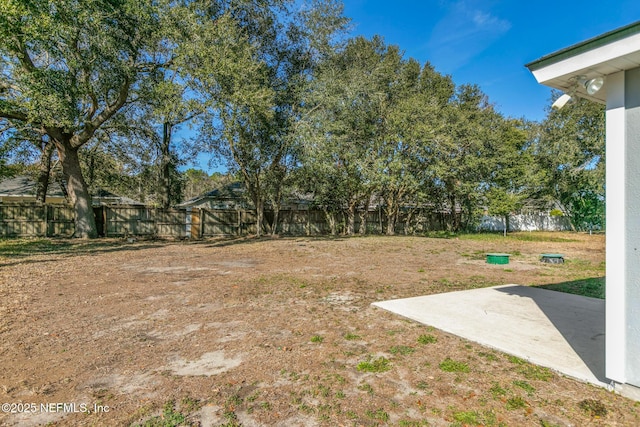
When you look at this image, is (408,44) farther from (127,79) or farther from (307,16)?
(127,79)

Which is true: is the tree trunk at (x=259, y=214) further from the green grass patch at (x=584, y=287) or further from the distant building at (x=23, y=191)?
the green grass patch at (x=584, y=287)

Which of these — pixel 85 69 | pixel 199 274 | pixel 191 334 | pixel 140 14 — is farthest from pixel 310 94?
pixel 191 334

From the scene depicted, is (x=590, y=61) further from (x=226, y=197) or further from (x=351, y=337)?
(x=226, y=197)

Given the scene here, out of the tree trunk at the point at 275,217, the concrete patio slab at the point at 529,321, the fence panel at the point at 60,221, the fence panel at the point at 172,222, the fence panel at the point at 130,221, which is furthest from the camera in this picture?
the tree trunk at the point at 275,217

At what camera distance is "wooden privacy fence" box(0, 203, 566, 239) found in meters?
14.4

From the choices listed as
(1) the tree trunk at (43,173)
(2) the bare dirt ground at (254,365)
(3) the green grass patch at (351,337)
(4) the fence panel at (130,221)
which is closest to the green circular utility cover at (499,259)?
(2) the bare dirt ground at (254,365)

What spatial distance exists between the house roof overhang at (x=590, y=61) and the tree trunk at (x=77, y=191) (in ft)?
50.3

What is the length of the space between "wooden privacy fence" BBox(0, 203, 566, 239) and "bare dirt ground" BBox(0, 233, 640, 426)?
35.3 ft

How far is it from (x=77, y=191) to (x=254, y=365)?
14.1 m

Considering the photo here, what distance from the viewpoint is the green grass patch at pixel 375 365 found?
2662mm

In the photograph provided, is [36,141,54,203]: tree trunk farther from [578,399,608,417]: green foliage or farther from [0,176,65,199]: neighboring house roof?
[578,399,608,417]: green foliage

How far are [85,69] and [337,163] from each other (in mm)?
9790

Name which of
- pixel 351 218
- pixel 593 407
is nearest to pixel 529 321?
pixel 593 407

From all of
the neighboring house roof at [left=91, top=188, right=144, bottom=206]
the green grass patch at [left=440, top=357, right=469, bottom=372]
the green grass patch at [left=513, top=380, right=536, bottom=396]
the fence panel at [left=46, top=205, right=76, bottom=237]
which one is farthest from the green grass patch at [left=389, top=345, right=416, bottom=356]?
the neighboring house roof at [left=91, top=188, right=144, bottom=206]
